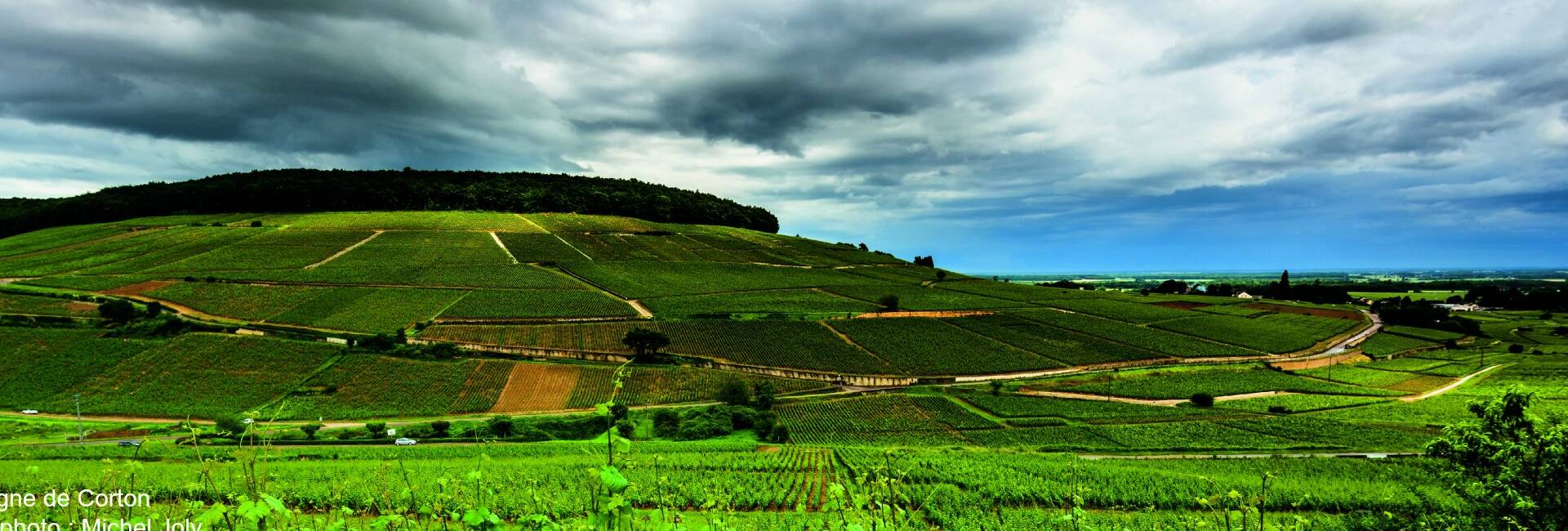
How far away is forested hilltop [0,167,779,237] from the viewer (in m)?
130

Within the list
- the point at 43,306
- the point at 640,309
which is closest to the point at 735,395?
the point at 640,309

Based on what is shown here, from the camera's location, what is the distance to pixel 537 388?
175ft

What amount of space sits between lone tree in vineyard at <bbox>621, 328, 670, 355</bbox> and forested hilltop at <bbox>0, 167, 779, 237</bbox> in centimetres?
11459

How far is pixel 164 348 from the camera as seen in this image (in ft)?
175

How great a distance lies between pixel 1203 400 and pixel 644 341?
53.6 metres

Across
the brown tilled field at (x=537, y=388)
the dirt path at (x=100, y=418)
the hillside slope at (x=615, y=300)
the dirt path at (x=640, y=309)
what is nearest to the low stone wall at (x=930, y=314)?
the hillside slope at (x=615, y=300)

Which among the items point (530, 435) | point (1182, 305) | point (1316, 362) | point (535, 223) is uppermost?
point (535, 223)

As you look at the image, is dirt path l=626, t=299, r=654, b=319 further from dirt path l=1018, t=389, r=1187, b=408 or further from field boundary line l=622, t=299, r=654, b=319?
dirt path l=1018, t=389, r=1187, b=408

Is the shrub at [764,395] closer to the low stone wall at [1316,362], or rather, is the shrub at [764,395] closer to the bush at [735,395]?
the bush at [735,395]

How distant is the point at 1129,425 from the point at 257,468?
54961mm

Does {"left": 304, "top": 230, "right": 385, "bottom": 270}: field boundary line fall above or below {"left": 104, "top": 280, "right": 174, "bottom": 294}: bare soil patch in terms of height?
above

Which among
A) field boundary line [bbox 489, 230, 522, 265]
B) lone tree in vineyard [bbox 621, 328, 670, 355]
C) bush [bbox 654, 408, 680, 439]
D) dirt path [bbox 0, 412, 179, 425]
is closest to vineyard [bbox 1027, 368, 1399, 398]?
bush [bbox 654, 408, 680, 439]

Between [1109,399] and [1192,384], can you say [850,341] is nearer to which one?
[1109,399]

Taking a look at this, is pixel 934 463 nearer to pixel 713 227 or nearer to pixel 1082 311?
pixel 1082 311
